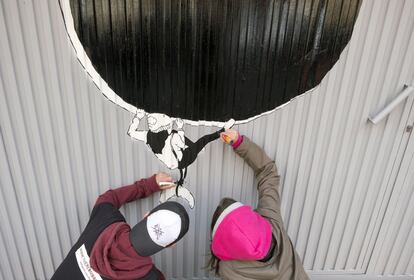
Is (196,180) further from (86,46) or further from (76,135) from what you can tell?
(86,46)

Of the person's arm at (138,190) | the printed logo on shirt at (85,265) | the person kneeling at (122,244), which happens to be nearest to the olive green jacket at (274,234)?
the person kneeling at (122,244)

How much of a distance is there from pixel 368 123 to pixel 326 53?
16.7 inches

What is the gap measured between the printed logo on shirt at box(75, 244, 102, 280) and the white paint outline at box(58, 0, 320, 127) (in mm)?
611

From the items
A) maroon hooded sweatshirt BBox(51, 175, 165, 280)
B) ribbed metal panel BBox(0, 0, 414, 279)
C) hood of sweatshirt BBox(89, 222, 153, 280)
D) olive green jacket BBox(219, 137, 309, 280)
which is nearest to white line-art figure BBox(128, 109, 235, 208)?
→ ribbed metal panel BBox(0, 0, 414, 279)

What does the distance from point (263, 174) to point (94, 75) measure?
0.87m

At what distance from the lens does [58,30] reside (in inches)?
56.0

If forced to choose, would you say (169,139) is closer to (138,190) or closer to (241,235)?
(138,190)

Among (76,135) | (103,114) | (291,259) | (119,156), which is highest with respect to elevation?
(103,114)

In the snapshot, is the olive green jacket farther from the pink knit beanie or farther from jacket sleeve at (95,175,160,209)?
jacket sleeve at (95,175,160,209)

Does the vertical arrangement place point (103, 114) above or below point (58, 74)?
below

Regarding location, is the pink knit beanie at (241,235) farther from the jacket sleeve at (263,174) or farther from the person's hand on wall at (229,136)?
the person's hand on wall at (229,136)

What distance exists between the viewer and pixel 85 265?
1412 mm

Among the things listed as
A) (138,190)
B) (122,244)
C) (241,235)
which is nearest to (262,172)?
(241,235)

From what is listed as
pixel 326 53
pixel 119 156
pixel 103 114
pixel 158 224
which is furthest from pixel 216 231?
pixel 326 53
